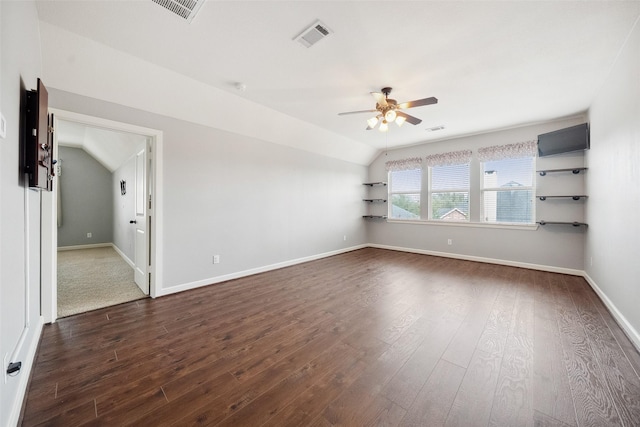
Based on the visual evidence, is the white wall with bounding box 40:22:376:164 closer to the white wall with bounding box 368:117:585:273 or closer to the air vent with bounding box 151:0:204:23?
the air vent with bounding box 151:0:204:23

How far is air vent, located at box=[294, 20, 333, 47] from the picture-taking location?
2061 mm

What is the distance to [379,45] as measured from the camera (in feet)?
7.50

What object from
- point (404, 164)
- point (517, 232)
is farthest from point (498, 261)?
point (404, 164)

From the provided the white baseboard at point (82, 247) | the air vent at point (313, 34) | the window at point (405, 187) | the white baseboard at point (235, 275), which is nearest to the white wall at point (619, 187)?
Answer: the air vent at point (313, 34)

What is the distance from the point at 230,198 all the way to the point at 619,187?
15.0 feet

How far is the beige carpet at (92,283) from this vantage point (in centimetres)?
287

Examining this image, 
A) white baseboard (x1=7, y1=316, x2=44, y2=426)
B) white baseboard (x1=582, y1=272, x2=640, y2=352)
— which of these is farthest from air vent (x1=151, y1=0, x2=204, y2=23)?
white baseboard (x1=582, y1=272, x2=640, y2=352)

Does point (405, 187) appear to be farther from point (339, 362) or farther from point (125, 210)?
point (125, 210)

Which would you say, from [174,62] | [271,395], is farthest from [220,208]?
[271,395]

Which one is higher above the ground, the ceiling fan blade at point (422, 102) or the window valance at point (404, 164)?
the ceiling fan blade at point (422, 102)

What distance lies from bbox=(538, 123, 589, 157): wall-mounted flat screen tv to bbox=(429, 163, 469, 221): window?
49.1 inches

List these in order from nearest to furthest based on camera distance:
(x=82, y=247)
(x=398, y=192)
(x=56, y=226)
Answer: (x=56, y=226), (x=398, y=192), (x=82, y=247)

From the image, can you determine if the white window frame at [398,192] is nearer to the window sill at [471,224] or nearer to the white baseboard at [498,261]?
the window sill at [471,224]

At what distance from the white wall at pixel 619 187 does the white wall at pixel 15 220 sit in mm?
4217
